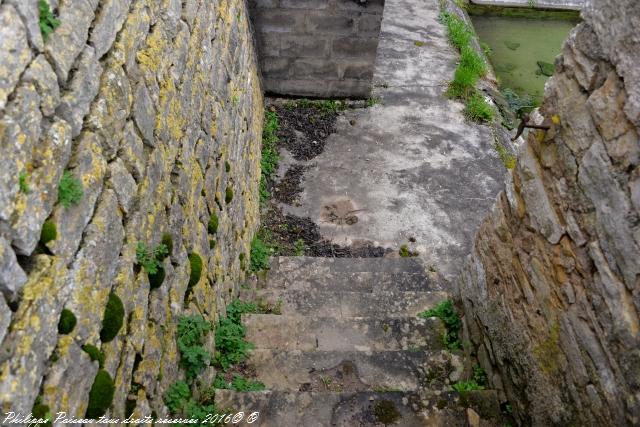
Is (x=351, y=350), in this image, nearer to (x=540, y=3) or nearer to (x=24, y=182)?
(x=24, y=182)

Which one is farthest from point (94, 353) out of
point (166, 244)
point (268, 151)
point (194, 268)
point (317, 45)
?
point (317, 45)

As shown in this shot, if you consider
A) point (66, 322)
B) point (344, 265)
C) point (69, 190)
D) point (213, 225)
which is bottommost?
point (344, 265)

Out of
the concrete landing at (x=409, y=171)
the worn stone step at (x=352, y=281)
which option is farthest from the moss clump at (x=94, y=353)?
the concrete landing at (x=409, y=171)

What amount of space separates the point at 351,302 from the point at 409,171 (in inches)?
99.8

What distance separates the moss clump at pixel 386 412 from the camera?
2.91 metres

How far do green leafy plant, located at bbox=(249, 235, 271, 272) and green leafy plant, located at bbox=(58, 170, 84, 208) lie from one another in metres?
3.20

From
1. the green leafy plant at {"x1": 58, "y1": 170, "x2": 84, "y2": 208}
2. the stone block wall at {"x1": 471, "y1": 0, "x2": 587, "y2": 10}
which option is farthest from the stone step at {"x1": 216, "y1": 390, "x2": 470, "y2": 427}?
the stone block wall at {"x1": 471, "y1": 0, "x2": 587, "y2": 10}

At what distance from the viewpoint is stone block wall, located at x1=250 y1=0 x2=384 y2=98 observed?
634 centimetres

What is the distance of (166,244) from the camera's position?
2389 millimetres

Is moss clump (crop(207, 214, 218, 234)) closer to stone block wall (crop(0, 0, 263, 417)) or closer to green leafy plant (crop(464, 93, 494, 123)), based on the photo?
stone block wall (crop(0, 0, 263, 417))

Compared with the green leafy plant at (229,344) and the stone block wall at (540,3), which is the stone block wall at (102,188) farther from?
the stone block wall at (540,3)

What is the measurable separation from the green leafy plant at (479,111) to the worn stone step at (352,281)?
10.6 feet

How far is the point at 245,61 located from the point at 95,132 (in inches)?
143

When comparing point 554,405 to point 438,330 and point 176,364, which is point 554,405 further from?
point 176,364
